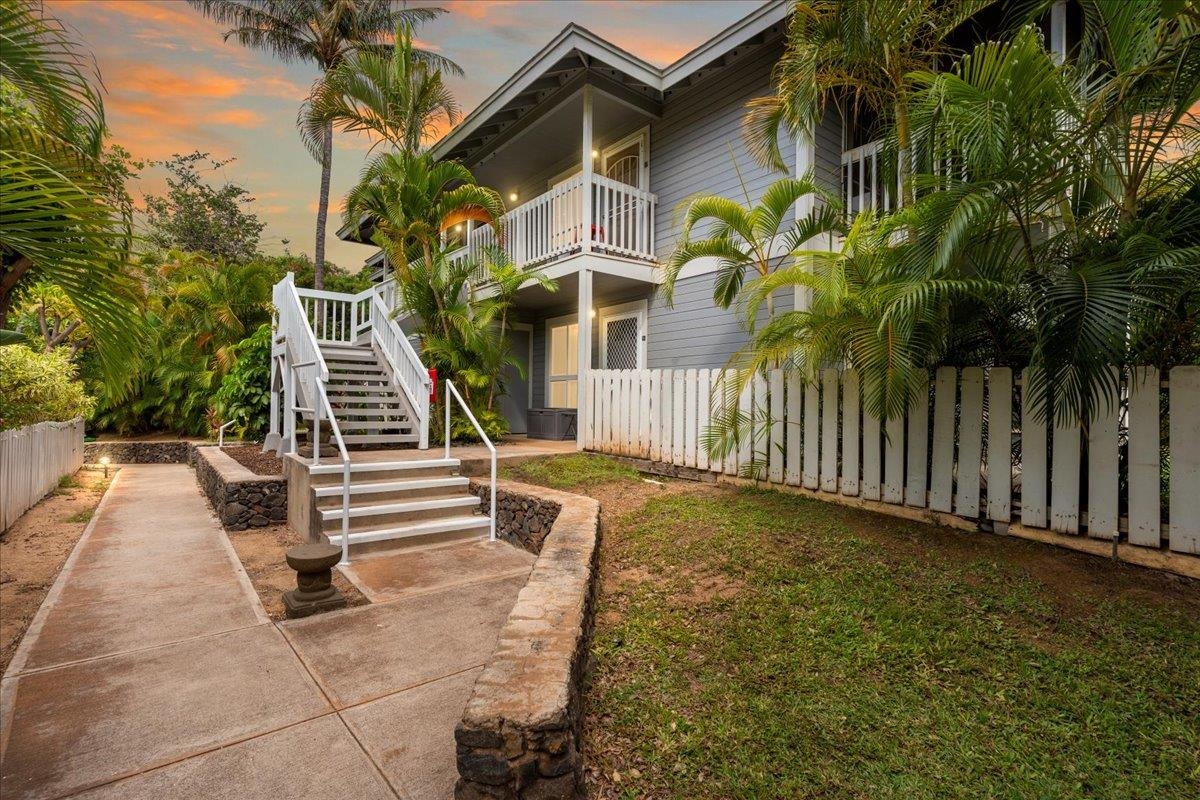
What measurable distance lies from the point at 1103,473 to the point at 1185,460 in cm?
36

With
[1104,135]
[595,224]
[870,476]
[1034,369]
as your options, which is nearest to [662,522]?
[870,476]

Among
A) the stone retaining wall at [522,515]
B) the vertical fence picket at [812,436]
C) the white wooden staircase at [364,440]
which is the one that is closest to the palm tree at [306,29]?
the white wooden staircase at [364,440]

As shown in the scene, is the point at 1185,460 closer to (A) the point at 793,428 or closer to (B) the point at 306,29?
(A) the point at 793,428

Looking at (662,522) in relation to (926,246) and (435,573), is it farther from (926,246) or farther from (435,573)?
(926,246)

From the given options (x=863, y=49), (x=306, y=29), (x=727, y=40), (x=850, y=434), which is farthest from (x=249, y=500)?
(x=306, y=29)

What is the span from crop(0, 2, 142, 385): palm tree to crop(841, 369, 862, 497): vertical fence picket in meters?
4.70

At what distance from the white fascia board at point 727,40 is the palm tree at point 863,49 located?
2.25 metres

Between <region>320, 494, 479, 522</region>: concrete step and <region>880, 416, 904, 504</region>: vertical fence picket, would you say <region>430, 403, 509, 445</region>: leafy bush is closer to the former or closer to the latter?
<region>320, 494, 479, 522</region>: concrete step

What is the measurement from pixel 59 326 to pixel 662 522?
18953 millimetres

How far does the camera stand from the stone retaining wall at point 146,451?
10922 mm

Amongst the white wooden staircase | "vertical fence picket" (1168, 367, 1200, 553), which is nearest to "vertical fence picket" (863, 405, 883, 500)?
"vertical fence picket" (1168, 367, 1200, 553)

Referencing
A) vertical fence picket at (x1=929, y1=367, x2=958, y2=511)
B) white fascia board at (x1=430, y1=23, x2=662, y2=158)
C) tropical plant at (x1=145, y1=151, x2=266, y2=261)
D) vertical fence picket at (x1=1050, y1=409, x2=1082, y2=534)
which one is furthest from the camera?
tropical plant at (x1=145, y1=151, x2=266, y2=261)

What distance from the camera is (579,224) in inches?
335

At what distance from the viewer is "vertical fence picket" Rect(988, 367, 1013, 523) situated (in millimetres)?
3707
